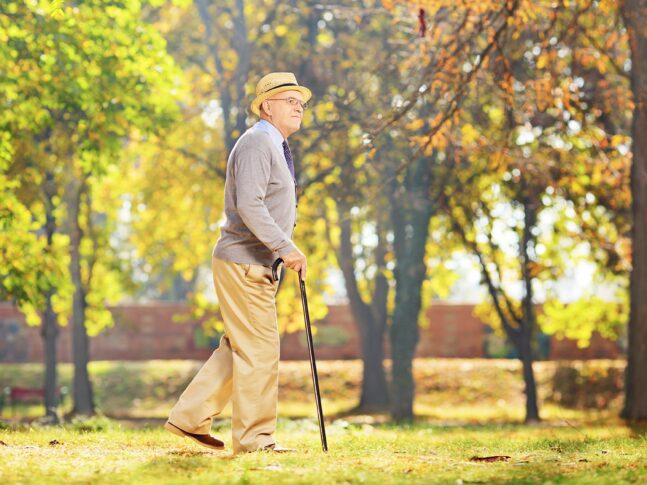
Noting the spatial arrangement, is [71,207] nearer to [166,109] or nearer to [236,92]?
[236,92]

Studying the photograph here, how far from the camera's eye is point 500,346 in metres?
33.2

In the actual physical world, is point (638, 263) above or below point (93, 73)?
below

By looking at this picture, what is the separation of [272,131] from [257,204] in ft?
1.77

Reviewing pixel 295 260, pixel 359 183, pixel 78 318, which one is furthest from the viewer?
pixel 78 318

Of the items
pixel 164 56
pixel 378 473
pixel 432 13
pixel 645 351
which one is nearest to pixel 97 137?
pixel 164 56

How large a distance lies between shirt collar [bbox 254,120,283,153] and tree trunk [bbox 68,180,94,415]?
15.3 metres

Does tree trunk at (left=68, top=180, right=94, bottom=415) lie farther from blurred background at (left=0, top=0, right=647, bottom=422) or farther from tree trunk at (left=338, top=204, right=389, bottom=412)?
tree trunk at (left=338, top=204, right=389, bottom=412)

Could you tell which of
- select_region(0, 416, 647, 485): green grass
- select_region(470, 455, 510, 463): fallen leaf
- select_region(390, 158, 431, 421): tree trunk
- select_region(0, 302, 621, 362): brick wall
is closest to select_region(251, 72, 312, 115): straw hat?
select_region(0, 416, 647, 485): green grass

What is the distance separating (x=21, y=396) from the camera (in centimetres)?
2527

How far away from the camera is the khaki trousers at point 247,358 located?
725cm

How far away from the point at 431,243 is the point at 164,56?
1102 centimetres

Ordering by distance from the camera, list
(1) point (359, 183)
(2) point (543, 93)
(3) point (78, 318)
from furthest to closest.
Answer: (3) point (78, 318), (1) point (359, 183), (2) point (543, 93)

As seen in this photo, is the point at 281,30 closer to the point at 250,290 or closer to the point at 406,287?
the point at 406,287

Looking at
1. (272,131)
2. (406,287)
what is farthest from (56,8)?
(406,287)
